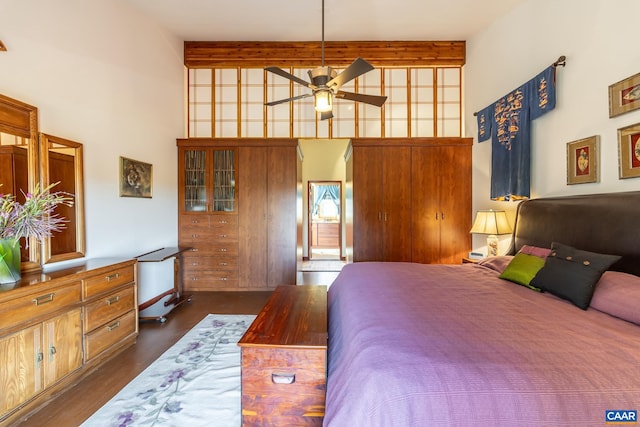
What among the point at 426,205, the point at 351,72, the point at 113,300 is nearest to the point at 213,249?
the point at 113,300

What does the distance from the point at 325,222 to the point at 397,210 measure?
4158 millimetres

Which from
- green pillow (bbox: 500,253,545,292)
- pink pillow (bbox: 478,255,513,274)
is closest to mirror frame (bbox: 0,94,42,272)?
green pillow (bbox: 500,253,545,292)

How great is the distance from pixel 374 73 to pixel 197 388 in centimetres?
455

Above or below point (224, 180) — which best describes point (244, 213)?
below

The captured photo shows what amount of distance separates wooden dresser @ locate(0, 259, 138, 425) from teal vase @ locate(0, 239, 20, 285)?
2.6 inches

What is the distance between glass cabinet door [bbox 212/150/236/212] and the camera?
4.12 m

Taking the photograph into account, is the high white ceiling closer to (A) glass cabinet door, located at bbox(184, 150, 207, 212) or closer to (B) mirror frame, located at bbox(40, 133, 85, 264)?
(A) glass cabinet door, located at bbox(184, 150, 207, 212)

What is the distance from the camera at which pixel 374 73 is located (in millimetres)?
4262

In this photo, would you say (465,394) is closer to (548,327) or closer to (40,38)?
(548,327)

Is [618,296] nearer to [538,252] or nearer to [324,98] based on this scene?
[538,252]

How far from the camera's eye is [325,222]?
318 inches

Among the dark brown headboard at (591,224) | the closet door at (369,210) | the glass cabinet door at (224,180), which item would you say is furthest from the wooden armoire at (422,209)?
the glass cabinet door at (224,180)

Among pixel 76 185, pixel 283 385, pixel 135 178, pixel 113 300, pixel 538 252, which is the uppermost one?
pixel 135 178

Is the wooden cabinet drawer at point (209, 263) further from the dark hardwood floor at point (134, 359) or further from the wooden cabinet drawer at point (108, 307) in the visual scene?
the wooden cabinet drawer at point (108, 307)
